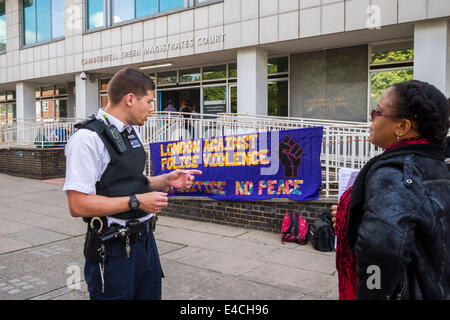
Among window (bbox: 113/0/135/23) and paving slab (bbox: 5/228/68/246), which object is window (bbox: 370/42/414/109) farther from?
window (bbox: 113/0/135/23)

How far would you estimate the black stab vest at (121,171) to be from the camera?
92.5 inches

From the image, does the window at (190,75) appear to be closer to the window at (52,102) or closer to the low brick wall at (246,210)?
the window at (52,102)

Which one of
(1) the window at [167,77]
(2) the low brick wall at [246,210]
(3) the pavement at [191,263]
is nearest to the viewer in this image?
(3) the pavement at [191,263]

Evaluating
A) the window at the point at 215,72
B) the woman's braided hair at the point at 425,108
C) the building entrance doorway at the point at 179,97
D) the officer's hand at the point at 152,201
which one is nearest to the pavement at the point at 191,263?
the officer's hand at the point at 152,201

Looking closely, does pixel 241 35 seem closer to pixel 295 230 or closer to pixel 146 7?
pixel 146 7

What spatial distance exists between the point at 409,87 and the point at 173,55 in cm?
1379

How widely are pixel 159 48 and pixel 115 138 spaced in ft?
45.0

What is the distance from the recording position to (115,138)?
7.73ft

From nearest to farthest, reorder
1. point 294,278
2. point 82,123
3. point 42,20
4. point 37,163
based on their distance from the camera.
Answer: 1. point 82,123
2. point 294,278
3. point 37,163
4. point 42,20

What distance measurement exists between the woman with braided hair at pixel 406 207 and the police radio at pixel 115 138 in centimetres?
136

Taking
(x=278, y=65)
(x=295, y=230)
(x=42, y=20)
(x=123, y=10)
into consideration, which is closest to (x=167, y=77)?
(x=123, y=10)

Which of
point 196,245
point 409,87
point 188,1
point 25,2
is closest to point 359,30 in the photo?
point 188,1

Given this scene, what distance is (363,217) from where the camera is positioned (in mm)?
1846
